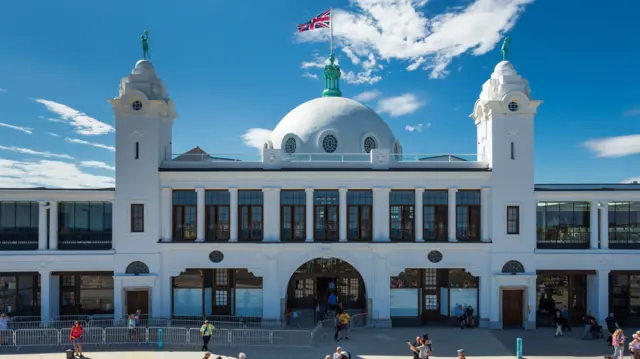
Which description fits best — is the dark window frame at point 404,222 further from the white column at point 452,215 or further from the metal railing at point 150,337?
the metal railing at point 150,337

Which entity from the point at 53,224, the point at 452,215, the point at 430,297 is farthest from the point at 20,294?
the point at 452,215

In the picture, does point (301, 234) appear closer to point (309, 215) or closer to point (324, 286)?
point (309, 215)

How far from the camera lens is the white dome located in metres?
32.6

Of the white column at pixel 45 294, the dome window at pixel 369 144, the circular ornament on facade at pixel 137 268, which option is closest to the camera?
the white column at pixel 45 294

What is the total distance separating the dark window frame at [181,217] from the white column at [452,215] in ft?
53.1

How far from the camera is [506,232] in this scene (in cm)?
2722

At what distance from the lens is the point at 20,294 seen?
27734mm

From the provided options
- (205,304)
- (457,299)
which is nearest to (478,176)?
(457,299)

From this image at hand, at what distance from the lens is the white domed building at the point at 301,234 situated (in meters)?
26.9

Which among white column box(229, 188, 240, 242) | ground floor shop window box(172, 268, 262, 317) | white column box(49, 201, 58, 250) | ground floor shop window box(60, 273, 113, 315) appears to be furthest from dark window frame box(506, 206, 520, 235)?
white column box(49, 201, 58, 250)

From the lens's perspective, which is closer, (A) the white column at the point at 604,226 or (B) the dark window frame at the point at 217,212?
(B) the dark window frame at the point at 217,212

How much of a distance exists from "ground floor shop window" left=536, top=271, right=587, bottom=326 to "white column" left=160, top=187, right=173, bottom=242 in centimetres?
2408

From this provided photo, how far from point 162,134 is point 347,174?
12.5m

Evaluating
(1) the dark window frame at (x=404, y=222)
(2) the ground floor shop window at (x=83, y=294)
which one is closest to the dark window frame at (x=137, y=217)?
(2) the ground floor shop window at (x=83, y=294)
